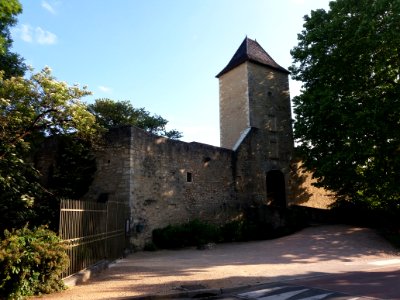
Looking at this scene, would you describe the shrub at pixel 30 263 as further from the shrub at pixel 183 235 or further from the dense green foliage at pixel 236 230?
the shrub at pixel 183 235

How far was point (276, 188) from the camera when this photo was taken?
852 inches

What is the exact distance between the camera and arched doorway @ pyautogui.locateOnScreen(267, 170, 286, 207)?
69.6 ft

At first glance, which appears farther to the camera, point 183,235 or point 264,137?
point 264,137

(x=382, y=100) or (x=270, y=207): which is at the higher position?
(x=382, y=100)

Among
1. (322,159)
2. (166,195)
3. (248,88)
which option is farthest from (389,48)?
(166,195)

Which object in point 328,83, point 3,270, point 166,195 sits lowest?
point 3,270

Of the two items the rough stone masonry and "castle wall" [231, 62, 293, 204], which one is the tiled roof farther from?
"castle wall" [231, 62, 293, 204]

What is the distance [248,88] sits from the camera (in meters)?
21.5

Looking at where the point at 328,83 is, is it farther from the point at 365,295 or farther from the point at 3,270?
the point at 3,270

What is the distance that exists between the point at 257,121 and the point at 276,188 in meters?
4.34

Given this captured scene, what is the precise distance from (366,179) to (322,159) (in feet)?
7.11

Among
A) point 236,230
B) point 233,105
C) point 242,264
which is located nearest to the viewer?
point 242,264

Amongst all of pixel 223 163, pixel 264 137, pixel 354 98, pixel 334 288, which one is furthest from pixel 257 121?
pixel 334 288

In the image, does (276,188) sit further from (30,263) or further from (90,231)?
(30,263)
